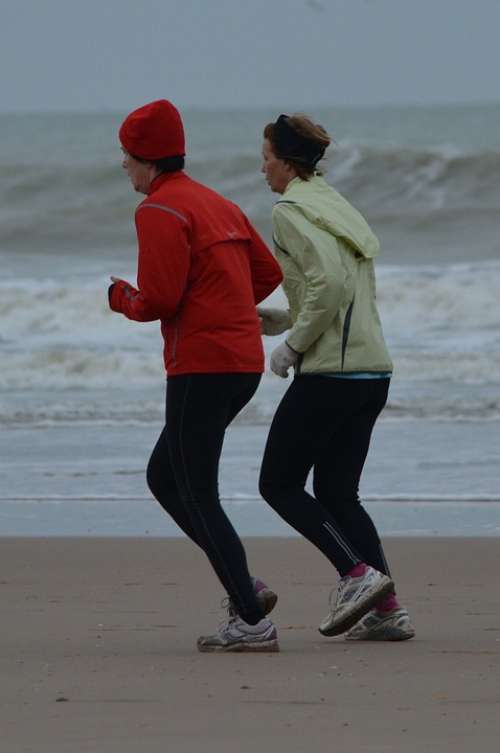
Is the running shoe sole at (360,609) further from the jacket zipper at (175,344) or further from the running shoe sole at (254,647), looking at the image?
the jacket zipper at (175,344)

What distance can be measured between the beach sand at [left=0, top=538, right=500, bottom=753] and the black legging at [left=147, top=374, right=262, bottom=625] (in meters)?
0.23

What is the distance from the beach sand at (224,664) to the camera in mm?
3082

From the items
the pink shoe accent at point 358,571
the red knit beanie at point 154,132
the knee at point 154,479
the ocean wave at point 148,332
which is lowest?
the ocean wave at point 148,332

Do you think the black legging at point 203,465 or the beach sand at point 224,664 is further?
the black legging at point 203,465

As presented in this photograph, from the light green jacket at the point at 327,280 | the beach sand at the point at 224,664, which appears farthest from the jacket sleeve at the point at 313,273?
the beach sand at the point at 224,664

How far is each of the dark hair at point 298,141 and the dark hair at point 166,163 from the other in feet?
0.92

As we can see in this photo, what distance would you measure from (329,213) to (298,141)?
0.71 feet

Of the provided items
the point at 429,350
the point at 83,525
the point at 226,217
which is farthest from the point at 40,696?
the point at 429,350

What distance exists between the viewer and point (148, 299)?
3.64 metres

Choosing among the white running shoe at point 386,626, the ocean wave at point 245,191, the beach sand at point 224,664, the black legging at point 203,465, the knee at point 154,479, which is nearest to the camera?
the beach sand at point 224,664

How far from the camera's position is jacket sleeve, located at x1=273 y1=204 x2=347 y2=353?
379 cm

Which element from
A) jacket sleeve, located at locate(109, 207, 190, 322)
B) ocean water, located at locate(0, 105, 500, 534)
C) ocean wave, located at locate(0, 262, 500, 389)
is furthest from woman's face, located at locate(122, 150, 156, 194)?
ocean wave, located at locate(0, 262, 500, 389)

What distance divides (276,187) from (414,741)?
5.38 ft

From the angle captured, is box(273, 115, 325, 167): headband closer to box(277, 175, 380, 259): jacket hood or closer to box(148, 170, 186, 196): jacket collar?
box(277, 175, 380, 259): jacket hood
